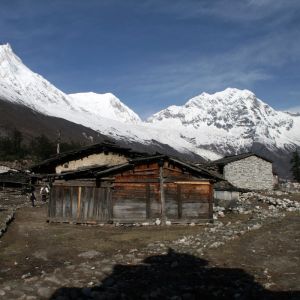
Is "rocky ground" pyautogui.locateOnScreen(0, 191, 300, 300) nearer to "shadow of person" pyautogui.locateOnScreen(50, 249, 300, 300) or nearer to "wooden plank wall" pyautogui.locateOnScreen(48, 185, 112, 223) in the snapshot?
"shadow of person" pyautogui.locateOnScreen(50, 249, 300, 300)

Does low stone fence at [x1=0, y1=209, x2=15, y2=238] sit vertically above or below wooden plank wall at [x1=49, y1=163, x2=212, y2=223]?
below

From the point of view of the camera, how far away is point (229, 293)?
14.4 metres

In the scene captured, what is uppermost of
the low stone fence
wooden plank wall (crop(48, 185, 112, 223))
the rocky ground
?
wooden plank wall (crop(48, 185, 112, 223))

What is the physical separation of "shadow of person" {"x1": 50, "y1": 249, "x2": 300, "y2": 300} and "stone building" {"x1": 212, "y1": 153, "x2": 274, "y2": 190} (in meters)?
50.4

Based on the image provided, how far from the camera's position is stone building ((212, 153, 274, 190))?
68.0 meters

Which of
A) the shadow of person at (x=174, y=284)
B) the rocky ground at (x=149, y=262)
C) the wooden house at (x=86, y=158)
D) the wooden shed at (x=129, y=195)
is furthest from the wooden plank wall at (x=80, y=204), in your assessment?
the shadow of person at (x=174, y=284)

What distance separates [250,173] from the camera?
2756 inches

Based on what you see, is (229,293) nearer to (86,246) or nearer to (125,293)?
(125,293)

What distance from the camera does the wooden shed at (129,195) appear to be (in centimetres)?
3086

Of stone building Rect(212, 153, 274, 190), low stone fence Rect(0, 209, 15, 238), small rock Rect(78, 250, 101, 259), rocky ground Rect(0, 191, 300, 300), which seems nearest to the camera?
rocky ground Rect(0, 191, 300, 300)

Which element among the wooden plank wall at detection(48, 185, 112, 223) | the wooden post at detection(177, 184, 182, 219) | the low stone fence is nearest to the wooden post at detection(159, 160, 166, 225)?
the wooden post at detection(177, 184, 182, 219)

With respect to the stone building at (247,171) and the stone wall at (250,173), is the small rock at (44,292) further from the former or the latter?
the stone wall at (250,173)

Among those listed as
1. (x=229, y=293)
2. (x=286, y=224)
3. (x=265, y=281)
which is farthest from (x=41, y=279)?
(x=286, y=224)

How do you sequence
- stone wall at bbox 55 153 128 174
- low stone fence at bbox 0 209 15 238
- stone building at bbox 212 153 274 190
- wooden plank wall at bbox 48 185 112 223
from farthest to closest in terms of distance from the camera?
stone building at bbox 212 153 274 190, stone wall at bbox 55 153 128 174, wooden plank wall at bbox 48 185 112 223, low stone fence at bbox 0 209 15 238
